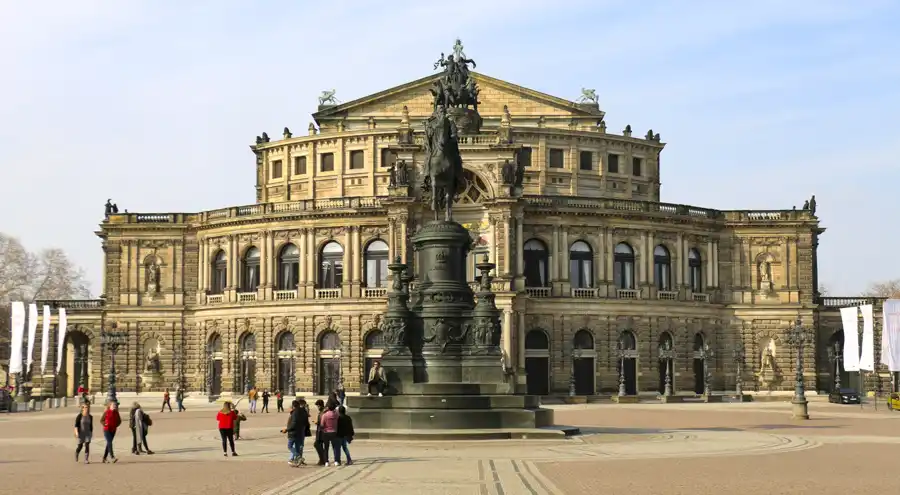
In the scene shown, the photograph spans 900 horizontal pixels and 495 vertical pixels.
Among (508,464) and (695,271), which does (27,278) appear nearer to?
(695,271)

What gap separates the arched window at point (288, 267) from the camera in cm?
9731

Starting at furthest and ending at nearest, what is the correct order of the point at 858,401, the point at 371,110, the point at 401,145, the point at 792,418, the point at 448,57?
the point at 371,110 → the point at 401,145 → the point at 858,401 → the point at 792,418 → the point at 448,57

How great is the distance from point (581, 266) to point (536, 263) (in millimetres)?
3535

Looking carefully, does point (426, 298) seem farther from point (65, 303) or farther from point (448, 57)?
point (65, 303)

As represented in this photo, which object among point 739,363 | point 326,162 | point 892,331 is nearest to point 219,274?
point 326,162

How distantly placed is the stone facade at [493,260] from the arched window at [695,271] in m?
0.12

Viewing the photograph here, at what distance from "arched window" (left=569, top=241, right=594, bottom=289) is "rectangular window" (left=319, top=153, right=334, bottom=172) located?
2234 cm

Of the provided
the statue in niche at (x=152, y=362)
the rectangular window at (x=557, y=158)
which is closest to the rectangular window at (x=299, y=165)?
the statue in niche at (x=152, y=362)

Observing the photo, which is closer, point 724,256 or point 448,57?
point 448,57

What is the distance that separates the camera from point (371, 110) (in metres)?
108

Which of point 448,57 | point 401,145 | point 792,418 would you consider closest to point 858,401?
point 792,418

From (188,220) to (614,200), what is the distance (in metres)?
33.6

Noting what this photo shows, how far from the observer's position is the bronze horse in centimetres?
4572

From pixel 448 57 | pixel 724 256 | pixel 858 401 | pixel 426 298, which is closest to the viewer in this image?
pixel 426 298
